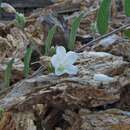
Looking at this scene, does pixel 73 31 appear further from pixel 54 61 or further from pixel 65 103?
pixel 65 103

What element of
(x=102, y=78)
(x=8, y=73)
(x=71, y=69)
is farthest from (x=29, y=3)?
(x=102, y=78)

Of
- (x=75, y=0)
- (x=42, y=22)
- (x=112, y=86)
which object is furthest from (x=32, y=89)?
(x=75, y=0)

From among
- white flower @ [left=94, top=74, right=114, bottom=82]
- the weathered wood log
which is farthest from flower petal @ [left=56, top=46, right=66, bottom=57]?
the weathered wood log

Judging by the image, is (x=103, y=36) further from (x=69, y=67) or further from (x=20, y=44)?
(x=20, y=44)

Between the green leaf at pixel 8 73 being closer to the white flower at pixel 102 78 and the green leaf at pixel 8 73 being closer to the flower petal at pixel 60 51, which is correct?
the flower petal at pixel 60 51

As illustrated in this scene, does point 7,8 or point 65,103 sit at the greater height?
point 7,8

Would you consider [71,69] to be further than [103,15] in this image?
No

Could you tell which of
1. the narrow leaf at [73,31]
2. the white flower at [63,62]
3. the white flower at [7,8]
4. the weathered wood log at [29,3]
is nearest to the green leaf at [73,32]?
the narrow leaf at [73,31]
